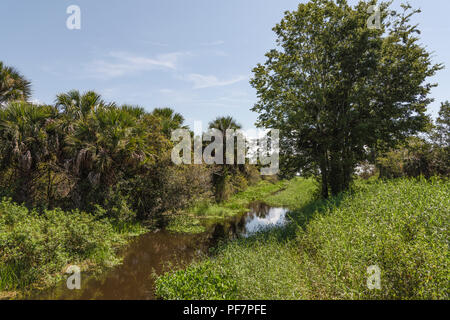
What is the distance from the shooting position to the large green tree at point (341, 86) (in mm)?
11352

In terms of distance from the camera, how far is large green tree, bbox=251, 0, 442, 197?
37.2 feet

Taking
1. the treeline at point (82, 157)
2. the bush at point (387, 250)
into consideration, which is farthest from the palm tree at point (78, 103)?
the bush at point (387, 250)

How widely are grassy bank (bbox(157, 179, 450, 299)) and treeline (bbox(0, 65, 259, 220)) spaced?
239 inches

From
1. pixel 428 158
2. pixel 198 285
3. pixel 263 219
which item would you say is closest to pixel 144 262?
pixel 198 285

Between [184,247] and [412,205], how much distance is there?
8.02 meters

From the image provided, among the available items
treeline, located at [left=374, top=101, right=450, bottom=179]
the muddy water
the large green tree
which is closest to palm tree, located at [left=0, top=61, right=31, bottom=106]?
the muddy water

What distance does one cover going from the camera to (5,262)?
584 cm

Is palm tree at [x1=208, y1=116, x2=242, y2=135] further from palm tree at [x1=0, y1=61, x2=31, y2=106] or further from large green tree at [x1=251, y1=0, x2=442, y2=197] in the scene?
palm tree at [x1=0, y1=61, x2=31, y2=106]

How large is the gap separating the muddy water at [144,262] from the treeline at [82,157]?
2282 millimetres

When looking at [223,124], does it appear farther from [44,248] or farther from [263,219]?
[44,248]

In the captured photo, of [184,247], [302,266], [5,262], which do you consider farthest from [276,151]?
[5,262]

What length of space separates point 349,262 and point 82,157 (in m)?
10.4

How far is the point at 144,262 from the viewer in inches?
314
